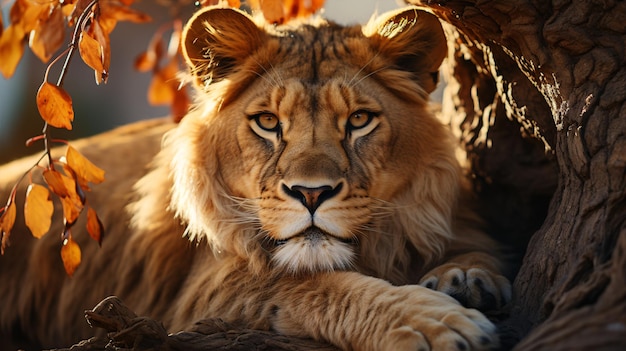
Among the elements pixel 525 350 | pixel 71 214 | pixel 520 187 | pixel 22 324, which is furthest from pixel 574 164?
pixel 22 324

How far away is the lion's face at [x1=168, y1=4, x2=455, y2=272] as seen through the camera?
3740mm

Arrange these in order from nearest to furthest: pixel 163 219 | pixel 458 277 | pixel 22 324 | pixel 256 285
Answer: pixel 458 277 → pixel 256 285 → pixel 163 219 → pixel 22 324

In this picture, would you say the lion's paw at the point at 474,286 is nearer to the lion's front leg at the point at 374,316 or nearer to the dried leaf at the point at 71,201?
the lion's front leg at the point at 374,316

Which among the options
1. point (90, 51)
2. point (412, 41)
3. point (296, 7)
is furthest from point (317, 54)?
point (90, 51)

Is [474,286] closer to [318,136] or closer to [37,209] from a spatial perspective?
[318,136]

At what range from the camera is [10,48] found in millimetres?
3994

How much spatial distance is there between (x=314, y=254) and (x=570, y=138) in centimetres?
115

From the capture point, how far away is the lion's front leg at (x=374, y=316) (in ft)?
9.98

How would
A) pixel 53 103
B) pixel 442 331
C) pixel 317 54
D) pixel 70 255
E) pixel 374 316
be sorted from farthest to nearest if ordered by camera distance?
pixel 317 54, pixel 70 255, pixel 53 103, pixel 374 316, pixel 442 331

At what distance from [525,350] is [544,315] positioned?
438 millimetres

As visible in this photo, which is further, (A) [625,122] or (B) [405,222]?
(B) [405,222]

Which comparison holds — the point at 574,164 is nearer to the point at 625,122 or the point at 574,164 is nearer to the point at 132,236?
the point at 625,122

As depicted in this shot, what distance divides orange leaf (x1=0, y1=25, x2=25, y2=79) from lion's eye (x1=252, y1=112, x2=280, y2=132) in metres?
1.14

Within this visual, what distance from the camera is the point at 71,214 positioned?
3.86m
